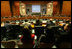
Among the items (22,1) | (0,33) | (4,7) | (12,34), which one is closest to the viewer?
(12,34)

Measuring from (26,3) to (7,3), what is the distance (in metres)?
3.44

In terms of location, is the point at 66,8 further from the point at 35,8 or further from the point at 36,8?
the point at 35,8

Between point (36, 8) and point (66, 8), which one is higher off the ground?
point (36, 8)

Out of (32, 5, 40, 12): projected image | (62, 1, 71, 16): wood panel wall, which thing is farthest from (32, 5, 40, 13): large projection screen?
(62, 1, 71, 16): wood panel wall

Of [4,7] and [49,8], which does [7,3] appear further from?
[49,8]

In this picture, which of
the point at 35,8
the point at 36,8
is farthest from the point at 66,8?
the point at 35,8

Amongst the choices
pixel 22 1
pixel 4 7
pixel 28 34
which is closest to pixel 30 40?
pixel 28 34

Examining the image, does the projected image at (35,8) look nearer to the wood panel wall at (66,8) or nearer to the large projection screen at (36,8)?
the large projection screen at (36,8)

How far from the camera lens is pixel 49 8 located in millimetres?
14359

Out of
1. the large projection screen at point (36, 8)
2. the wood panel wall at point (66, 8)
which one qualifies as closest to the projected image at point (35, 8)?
the large projection screen at point (36, 8)

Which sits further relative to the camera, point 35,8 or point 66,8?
point 35,8

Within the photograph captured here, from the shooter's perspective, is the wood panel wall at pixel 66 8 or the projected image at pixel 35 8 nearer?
the wood panel wall at pixel 66 8

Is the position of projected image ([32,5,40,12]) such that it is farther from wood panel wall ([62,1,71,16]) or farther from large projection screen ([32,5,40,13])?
wood panel wall ([62,1,71,16])

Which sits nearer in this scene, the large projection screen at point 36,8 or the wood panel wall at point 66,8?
the wood panel wall at point 66,8
